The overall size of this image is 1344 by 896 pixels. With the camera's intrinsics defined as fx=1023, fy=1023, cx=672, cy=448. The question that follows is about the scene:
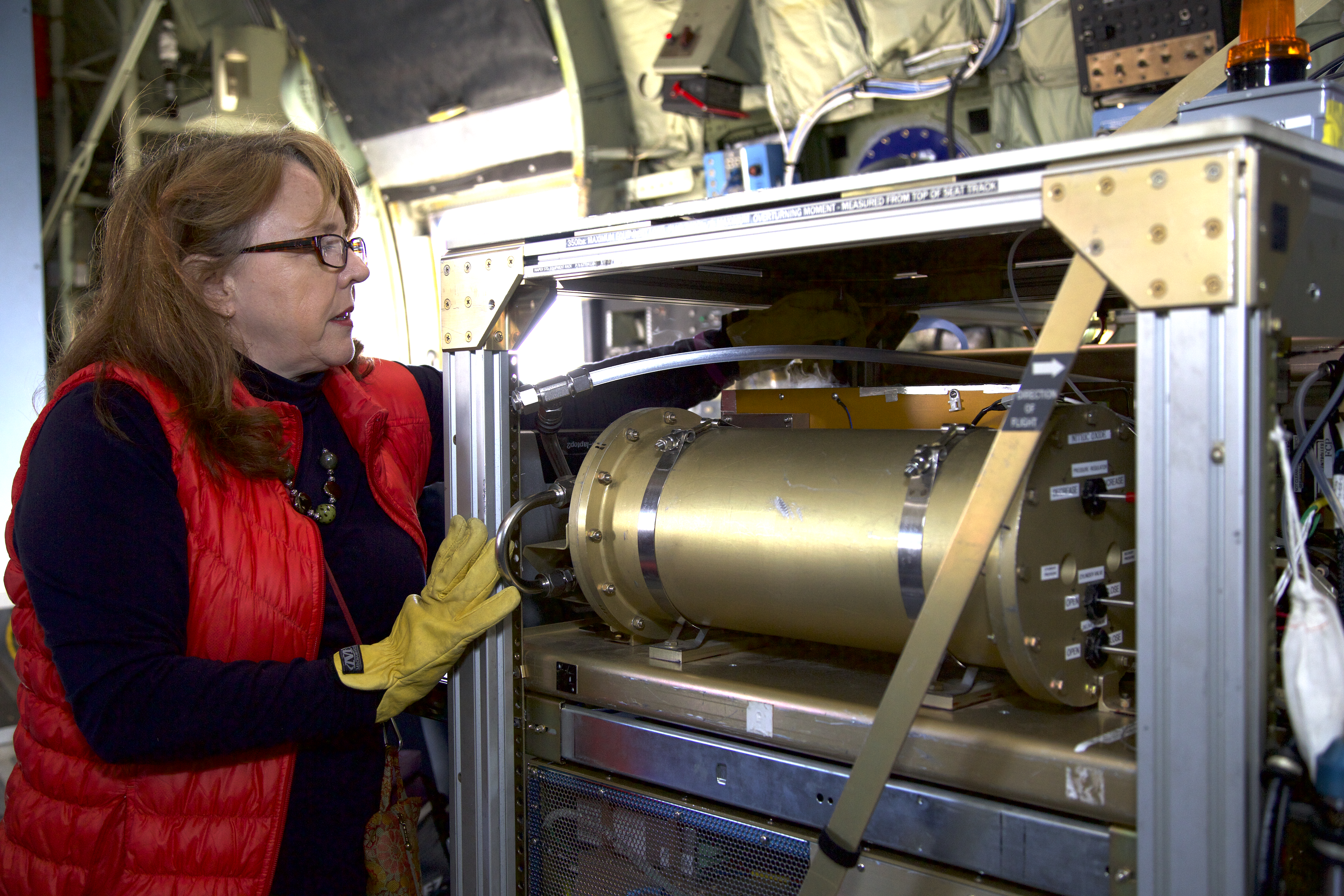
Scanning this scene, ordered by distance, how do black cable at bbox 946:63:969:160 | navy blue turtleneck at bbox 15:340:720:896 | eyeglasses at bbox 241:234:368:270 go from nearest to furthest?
navy blue turtleneck at bbox 15:340:720:896 → eyeglasses at bbox 241:234:368:270 → black cable at bbox 946:63:969:160

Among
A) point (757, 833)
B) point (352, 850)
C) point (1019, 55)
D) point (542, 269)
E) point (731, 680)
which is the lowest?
point (352, 850)

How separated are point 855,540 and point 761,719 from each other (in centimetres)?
21

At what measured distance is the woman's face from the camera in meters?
1.27

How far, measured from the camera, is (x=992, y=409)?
1.19 m

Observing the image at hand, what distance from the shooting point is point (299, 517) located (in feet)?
Result: 3.99

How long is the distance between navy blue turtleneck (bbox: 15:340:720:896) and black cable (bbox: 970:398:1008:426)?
77 centimetres

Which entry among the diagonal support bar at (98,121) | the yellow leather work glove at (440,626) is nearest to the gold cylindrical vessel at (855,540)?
the yellow leather work glove at (440,626)

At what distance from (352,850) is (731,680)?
55 centimetres

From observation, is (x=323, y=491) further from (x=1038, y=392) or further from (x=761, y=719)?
(x=1038, y=392)

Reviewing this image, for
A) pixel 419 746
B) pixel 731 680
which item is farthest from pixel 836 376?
pixel 419 746

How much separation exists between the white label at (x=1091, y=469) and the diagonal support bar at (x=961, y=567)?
0.14 meters

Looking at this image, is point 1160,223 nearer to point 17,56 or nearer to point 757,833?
point 757,833

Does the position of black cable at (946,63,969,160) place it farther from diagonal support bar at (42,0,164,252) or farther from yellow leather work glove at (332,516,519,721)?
diagonal support bar at (42,0,164,252)

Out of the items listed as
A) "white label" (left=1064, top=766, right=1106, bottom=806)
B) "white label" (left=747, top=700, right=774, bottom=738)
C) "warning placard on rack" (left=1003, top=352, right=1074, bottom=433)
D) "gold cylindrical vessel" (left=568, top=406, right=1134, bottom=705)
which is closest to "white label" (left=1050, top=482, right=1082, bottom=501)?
"gold cylindrical vessel" (left=568, top=406, right=1134, bottom=705)
